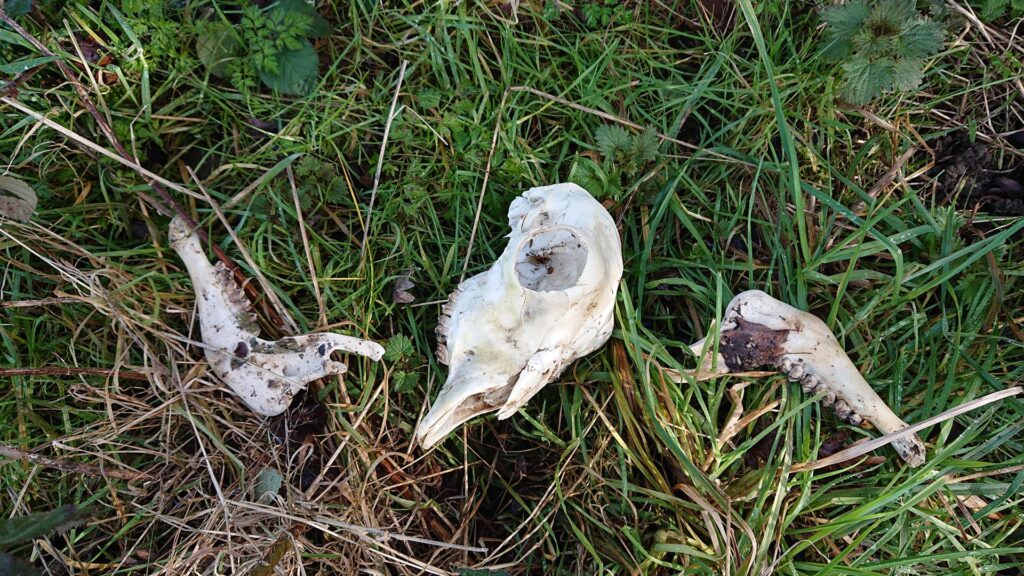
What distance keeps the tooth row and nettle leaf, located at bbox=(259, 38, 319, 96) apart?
84.9 inches

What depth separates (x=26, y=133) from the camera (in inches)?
101

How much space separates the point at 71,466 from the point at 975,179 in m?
3.69

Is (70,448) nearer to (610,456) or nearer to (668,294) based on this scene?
(610,456)

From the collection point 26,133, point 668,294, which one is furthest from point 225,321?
point 668,294

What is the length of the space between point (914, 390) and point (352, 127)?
2431 mm

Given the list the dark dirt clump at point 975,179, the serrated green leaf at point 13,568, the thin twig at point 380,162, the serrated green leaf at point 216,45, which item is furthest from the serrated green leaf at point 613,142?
the serrated green leaf at point 13,568

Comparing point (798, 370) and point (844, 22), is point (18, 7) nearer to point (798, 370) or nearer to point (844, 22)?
point (844, 22)

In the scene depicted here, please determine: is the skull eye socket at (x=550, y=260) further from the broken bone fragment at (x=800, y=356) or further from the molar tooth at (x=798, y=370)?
the molar tooth at (x=798, y=370)

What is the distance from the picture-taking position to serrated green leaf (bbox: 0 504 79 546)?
178 centimetres

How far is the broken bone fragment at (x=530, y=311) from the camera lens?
2.21 m

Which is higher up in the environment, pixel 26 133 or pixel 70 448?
pixel 26 133

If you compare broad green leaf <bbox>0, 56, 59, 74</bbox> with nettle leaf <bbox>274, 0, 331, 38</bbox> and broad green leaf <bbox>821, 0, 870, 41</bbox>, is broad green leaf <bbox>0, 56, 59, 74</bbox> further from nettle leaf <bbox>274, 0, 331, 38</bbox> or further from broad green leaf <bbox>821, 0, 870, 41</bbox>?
broad green leaf <bbox>821, 0, 870, 41</bbox>

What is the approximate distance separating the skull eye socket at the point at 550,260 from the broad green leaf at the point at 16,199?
5.81 feet

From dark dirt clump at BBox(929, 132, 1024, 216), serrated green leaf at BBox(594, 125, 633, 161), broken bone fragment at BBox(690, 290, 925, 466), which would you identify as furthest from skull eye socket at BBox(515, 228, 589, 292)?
dark dirt clump at BBox(929, 132, 1024, 216)
